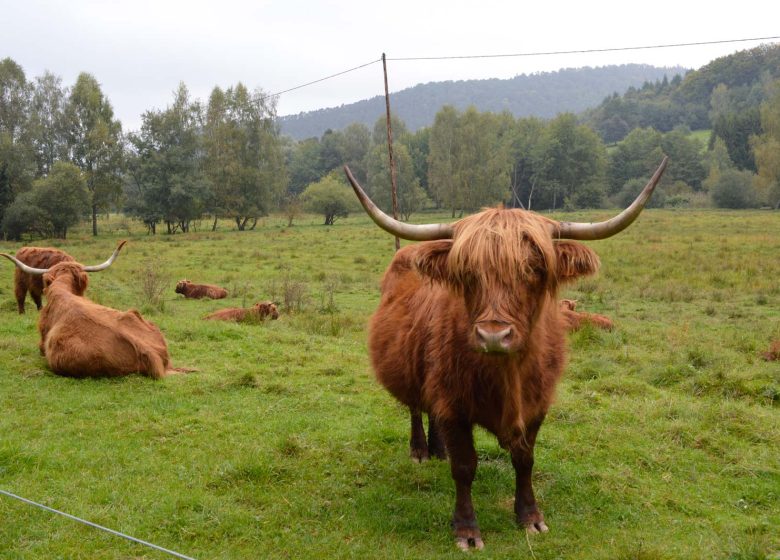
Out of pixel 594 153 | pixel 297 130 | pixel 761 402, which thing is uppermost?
pixel 297 130

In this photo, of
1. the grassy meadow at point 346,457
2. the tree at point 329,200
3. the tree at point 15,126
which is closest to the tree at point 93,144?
the tree at point 15,126

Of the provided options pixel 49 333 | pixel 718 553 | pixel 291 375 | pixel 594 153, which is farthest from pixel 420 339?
pixel 594 153

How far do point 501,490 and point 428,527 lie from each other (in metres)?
0.77

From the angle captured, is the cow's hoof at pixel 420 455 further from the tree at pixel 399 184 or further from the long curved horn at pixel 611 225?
the tree at pixel 399 184

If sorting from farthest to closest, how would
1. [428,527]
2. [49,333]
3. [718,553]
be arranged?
[49,333] < [428,527] < [718,553]

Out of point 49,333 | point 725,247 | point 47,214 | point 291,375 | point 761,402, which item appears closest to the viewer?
point 761,402

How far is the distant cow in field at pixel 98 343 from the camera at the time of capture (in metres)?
6.63

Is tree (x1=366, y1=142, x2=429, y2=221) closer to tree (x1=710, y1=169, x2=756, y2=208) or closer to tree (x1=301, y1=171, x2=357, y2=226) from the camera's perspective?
tree (x1=301, y1=171, x2=357, y2=226)

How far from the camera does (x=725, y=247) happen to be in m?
21.4

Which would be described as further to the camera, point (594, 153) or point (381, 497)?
point (594, 153)

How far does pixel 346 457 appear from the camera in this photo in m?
5.05

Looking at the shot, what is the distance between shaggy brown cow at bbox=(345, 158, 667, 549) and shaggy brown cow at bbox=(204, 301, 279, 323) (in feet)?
24.0

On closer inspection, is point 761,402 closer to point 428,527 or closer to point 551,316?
point 551,316

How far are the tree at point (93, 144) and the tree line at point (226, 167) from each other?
0.27 feet
